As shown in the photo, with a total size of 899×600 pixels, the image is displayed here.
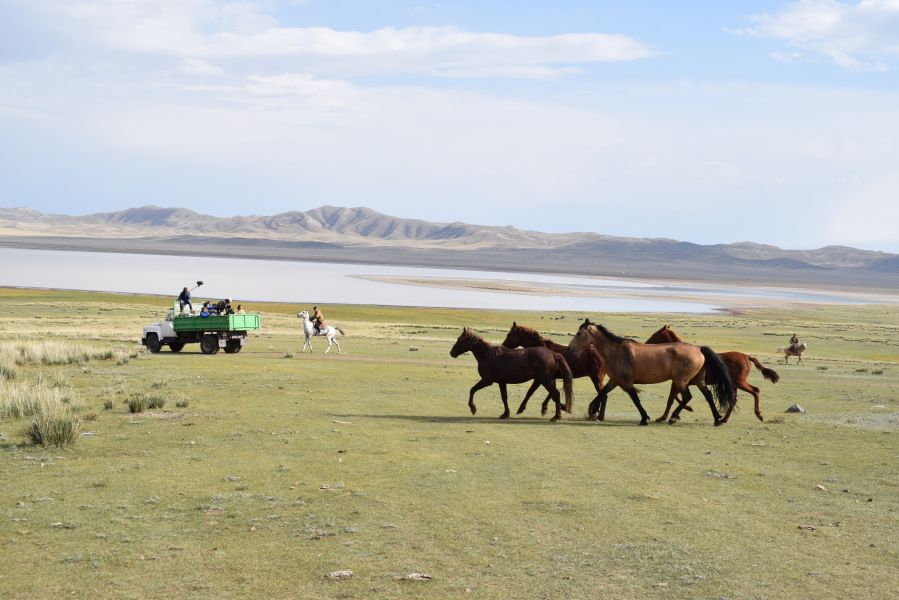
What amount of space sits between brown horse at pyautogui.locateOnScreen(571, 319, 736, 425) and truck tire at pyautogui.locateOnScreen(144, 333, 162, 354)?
2121cm

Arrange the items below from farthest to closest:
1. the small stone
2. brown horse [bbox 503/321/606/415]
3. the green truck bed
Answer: the green truck bed < brown horse [bbox 503/321/606/415] < the small stone

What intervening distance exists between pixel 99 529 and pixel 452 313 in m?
62.7

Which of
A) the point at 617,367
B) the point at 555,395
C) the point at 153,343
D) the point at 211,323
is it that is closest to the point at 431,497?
the point at 555,395

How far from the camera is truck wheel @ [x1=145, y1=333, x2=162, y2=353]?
37312mm

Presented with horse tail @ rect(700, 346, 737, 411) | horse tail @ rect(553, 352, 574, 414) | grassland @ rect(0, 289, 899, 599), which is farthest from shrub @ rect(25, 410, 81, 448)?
horse tail @ rect(700, 346, 737, 411)

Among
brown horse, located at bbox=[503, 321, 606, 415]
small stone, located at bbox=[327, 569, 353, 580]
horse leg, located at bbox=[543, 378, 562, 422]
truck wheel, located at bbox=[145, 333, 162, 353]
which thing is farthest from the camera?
truck wheel, located at bbox=[145, 333, 162, 353]

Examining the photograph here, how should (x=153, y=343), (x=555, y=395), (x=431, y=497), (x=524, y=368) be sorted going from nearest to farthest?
(x=431, y=497) → (x=555, y=395) → (x=524, y=368) → (x=153, y=343)

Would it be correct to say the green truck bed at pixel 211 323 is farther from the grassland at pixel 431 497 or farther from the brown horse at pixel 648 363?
the brown horse at pixel 648 363

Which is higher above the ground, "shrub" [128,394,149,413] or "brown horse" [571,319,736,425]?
"brown horse" [571,319,736,425]

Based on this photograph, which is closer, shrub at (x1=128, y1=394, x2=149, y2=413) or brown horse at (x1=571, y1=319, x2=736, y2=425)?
brown horse at (x1=571, y1=319, x2=736, y2=425)

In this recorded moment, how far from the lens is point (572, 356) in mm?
21391

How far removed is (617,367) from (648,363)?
61 cm

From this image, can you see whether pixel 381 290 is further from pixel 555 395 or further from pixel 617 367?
pixel 617 367

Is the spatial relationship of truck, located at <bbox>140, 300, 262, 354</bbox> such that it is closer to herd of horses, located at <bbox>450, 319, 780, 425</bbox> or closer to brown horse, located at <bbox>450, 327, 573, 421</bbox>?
herd of horses, located at <bbox>450, 319, 780, 425</bbox>
